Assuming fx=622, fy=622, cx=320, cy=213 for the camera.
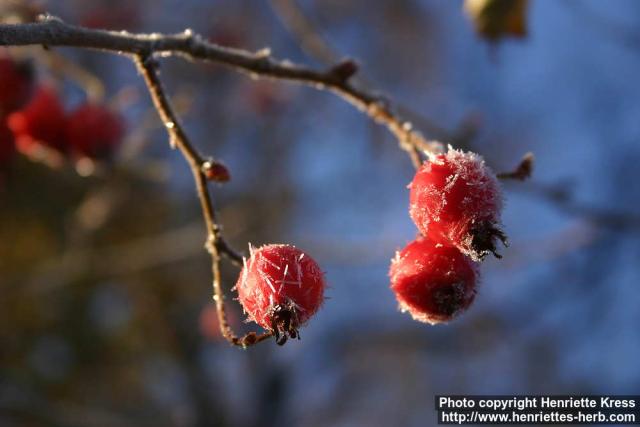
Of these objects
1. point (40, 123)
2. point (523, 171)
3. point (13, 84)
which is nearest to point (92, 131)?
point (40, 123)

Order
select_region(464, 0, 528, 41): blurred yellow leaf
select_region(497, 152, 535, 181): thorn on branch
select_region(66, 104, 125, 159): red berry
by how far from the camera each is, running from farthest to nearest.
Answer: select_region(66, 104, 125, 159): red berry < select_region(464, 0, 528, 41): blurred yellow leaf < select_region(497, 152, 535, 181): thorn on branch

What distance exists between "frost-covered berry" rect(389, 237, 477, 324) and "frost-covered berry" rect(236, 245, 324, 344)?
19 cm

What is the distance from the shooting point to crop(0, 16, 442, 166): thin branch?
0.99 m

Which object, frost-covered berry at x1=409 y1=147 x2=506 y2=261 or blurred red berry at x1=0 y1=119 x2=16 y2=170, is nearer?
frost-covered berry at x1=409 y1=147 x2=506 y2=261

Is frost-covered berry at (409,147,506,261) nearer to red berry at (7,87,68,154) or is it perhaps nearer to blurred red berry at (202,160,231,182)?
blurred red berry at (202,160,231,182)

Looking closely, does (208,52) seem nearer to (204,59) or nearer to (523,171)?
(204,59)

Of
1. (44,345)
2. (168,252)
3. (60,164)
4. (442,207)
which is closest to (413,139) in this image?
(442,207)

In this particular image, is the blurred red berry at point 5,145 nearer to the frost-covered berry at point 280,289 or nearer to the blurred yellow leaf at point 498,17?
the frost-covered berry at point 280,289

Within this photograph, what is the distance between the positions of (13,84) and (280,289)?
157 cm

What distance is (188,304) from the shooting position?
632 cm

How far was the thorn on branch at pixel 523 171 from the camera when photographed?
132 cm

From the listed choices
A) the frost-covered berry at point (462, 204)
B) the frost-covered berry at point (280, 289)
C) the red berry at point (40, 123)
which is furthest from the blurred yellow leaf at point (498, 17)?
the red berry at point (40, 123)

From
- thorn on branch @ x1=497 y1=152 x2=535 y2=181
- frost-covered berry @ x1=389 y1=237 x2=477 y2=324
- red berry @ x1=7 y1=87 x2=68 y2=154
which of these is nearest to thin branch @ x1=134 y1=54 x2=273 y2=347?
frost-covered berry @ x1=389 y1=237 x2=477 y2=324

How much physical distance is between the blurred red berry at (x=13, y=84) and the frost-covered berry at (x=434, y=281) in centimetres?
159
